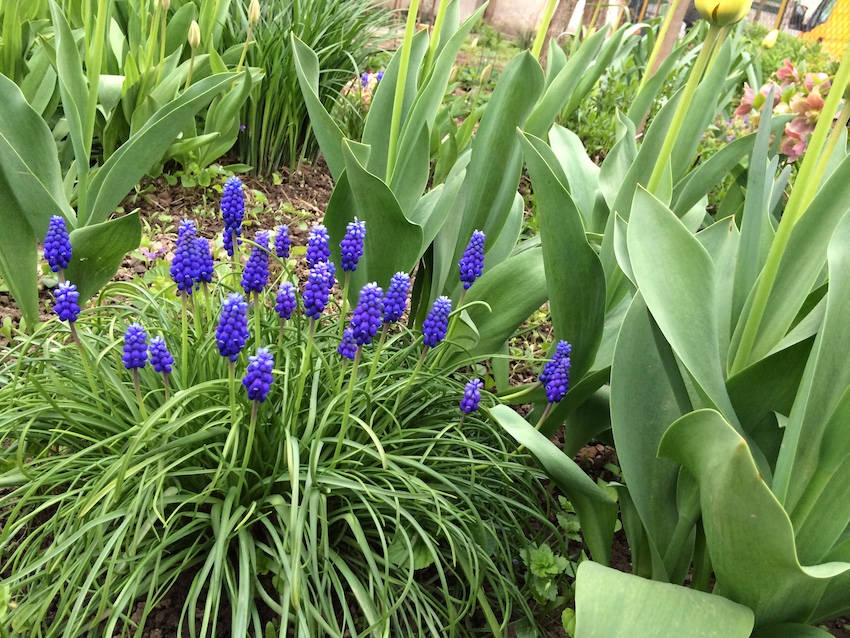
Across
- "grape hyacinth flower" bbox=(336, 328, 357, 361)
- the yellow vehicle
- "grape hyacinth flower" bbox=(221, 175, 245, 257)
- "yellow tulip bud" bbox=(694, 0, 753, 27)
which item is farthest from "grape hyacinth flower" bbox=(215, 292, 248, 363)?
the yellow vehicle

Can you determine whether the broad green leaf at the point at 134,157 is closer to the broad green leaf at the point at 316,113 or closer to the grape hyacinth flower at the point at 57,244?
the broad green leaf at the point at 316,113

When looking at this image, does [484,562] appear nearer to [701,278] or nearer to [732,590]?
[732,590]

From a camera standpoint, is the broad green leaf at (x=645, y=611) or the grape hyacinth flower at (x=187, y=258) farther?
the grape hyacinth flower at (x=187, y=258)

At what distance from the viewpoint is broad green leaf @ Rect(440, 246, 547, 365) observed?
1.73 meters

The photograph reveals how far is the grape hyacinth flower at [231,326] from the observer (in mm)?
978

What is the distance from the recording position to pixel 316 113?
177 cm

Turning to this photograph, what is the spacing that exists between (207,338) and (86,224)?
58 cm

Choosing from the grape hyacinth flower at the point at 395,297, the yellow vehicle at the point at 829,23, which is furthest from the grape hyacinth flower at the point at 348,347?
the yellow vehicle at the point at 829,23

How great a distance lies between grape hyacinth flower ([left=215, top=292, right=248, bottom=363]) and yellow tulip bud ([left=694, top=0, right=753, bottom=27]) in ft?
3.03

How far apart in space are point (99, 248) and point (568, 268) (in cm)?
104

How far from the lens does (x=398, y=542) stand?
133cm

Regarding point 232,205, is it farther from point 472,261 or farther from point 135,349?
point 472,261

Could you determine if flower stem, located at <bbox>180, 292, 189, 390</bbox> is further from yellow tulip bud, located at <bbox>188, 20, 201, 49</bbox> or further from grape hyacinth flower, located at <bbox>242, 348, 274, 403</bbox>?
yellow tulip bud, located at <bbox>188, 20, 201, 49</bbox>

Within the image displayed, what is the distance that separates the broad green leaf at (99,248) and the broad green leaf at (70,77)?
0.81ft
